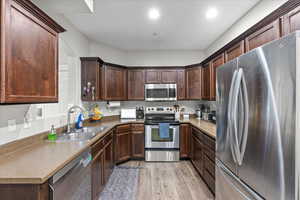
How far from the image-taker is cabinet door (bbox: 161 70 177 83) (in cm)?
435

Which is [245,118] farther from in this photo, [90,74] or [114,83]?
[114,83]

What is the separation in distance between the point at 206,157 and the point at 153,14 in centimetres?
232

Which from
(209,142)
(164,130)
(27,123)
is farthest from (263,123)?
(164,130)

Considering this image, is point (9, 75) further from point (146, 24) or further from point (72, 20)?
point (146, 24)

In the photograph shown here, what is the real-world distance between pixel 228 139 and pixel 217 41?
9.49 ft

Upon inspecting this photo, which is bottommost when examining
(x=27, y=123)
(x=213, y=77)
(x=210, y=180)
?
(x=210, y=180)

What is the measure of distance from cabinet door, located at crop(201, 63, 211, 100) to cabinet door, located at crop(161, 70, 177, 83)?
73cm

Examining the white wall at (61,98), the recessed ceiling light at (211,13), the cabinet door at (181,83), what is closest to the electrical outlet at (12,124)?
the white wall at (61,98)

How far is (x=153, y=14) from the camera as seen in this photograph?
107 inches

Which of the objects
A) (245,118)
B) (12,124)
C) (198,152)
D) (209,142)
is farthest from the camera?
Result: (198,152)

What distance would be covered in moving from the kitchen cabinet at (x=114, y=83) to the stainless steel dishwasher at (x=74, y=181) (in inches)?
80.4

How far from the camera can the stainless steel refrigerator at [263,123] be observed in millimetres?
892

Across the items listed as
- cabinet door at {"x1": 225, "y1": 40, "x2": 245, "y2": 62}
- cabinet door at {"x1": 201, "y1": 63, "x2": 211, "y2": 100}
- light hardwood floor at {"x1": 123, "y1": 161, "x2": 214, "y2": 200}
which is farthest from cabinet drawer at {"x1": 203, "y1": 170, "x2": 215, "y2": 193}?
cabinet door at {"x1": 225, "y1": 40, "x2": 245, "y2": 62}

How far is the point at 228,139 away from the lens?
1.55 metres
